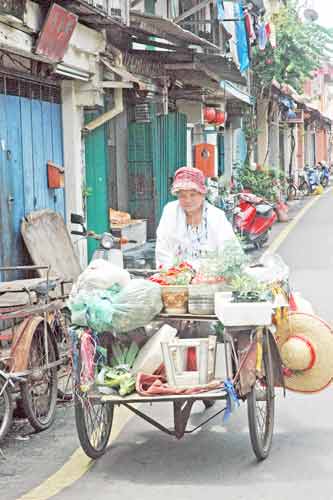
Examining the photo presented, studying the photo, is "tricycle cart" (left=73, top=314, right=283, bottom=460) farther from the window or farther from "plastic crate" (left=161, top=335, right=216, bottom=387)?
the window

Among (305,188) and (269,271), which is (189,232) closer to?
(269,271)

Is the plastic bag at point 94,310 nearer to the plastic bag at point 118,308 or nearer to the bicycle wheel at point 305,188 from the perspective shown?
the plastic bag at point 118,308

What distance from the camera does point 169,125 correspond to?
16656 millimetres

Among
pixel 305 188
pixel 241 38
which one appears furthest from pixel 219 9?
pixel 305 188

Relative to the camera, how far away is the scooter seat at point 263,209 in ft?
59.2

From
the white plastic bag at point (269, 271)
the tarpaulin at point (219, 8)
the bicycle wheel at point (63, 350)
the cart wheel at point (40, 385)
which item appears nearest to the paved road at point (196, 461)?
the cart wheel at point (40, 385)

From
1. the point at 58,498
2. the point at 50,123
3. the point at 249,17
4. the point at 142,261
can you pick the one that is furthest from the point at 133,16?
the point at 249,17

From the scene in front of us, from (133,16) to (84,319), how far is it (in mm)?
7516

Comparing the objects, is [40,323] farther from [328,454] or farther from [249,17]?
[249,17]

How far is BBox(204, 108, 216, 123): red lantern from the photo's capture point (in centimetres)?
2072

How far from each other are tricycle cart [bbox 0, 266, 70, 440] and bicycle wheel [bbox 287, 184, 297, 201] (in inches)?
1041

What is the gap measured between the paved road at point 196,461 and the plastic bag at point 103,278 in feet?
3.46

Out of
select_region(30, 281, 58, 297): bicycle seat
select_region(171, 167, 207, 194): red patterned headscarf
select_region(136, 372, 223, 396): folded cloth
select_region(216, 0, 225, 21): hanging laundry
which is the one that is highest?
select_region(216, 0, 225, 21): hanging laundry

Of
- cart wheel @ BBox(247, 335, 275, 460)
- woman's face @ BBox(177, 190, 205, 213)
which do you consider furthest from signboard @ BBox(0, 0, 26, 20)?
cart wheel @ BBox(247, 335, 275, 460)
